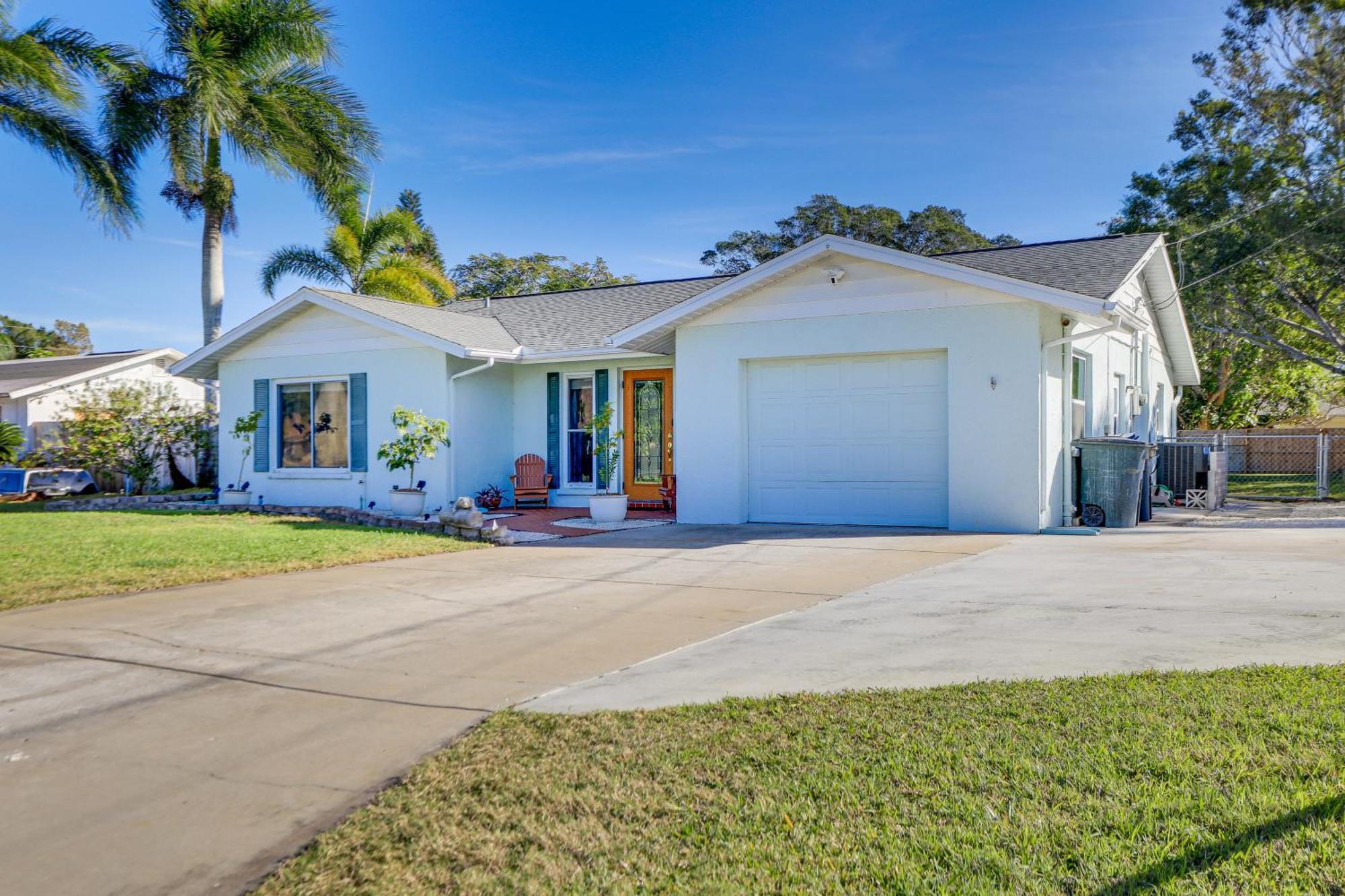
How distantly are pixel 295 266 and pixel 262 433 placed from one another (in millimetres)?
11681

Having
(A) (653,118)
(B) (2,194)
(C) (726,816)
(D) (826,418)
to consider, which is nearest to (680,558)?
(D) (826,418)

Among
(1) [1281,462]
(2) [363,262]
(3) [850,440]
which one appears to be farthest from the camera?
(1) [1281,462]

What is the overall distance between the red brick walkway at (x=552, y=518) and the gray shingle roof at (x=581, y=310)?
2837 millimetres

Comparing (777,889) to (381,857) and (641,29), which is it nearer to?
(381,857)

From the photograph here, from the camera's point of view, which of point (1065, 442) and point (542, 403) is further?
point (542, 403)

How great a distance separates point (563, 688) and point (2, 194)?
26171 mm

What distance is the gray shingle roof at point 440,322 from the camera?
1577 cm

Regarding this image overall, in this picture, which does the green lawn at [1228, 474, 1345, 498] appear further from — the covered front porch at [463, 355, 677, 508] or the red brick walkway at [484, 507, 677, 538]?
the red brick walkway at [484, 507, 677, 538]

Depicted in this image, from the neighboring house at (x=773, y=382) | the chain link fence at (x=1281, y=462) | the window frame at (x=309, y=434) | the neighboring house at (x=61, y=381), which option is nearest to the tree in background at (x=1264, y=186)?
the chain link fence at (x=1281, y=462)

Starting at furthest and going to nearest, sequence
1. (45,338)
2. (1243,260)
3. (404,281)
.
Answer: (45,338) → (404,281) → (1243,260)

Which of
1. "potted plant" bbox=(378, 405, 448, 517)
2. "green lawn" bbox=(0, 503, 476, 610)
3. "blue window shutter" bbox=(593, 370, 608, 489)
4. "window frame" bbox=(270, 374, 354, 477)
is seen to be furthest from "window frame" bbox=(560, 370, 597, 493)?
"green lawn" bbox=(0, 503, 476, 610)

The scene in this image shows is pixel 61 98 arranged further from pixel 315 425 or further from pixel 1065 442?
pixel 1065 442

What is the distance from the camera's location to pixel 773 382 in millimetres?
13781

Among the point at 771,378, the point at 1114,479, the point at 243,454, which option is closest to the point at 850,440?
the point at 771,378
